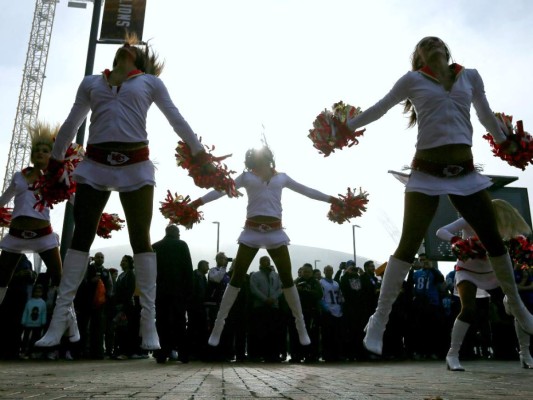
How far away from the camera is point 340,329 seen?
11.0 metres

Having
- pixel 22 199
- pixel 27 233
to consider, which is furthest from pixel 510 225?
pixel 22 199

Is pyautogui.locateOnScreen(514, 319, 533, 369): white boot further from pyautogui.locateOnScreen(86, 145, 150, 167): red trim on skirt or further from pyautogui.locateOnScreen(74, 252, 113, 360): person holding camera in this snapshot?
pyautogui.locateOnScreen(74, 252, 113, 360): person holding camera

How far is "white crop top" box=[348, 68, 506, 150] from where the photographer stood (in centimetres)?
387

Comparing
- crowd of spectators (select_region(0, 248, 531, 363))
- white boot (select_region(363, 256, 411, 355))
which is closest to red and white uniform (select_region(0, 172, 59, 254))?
crowd of spectators (select_region(0, 248, 531, 363))

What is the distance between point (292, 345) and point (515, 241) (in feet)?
17.6

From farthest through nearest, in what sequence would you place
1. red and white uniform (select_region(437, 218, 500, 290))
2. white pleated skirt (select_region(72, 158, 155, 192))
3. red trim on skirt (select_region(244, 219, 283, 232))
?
red trim on skirt (select_region(244, 219, 283, 232))
red and white uniform (select_region(437, 218, 500, 290))
white pleated skirt (select_region(72, 158, 155, 192))

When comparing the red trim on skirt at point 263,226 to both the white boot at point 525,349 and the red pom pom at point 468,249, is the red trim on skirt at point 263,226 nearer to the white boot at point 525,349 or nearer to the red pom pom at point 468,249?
the red pom pom at point 468,249

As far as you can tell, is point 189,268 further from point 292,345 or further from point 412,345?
point 412,345

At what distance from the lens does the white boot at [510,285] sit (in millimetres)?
3908

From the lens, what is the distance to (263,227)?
7.02m

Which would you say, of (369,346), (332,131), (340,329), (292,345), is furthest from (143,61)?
(340,329)

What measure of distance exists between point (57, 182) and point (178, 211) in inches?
63.9

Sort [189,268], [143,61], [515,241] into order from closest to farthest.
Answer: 1. [143,61]
2. [515,241]
3. [189,268]

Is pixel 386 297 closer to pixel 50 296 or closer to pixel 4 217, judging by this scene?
pixel 4 217
